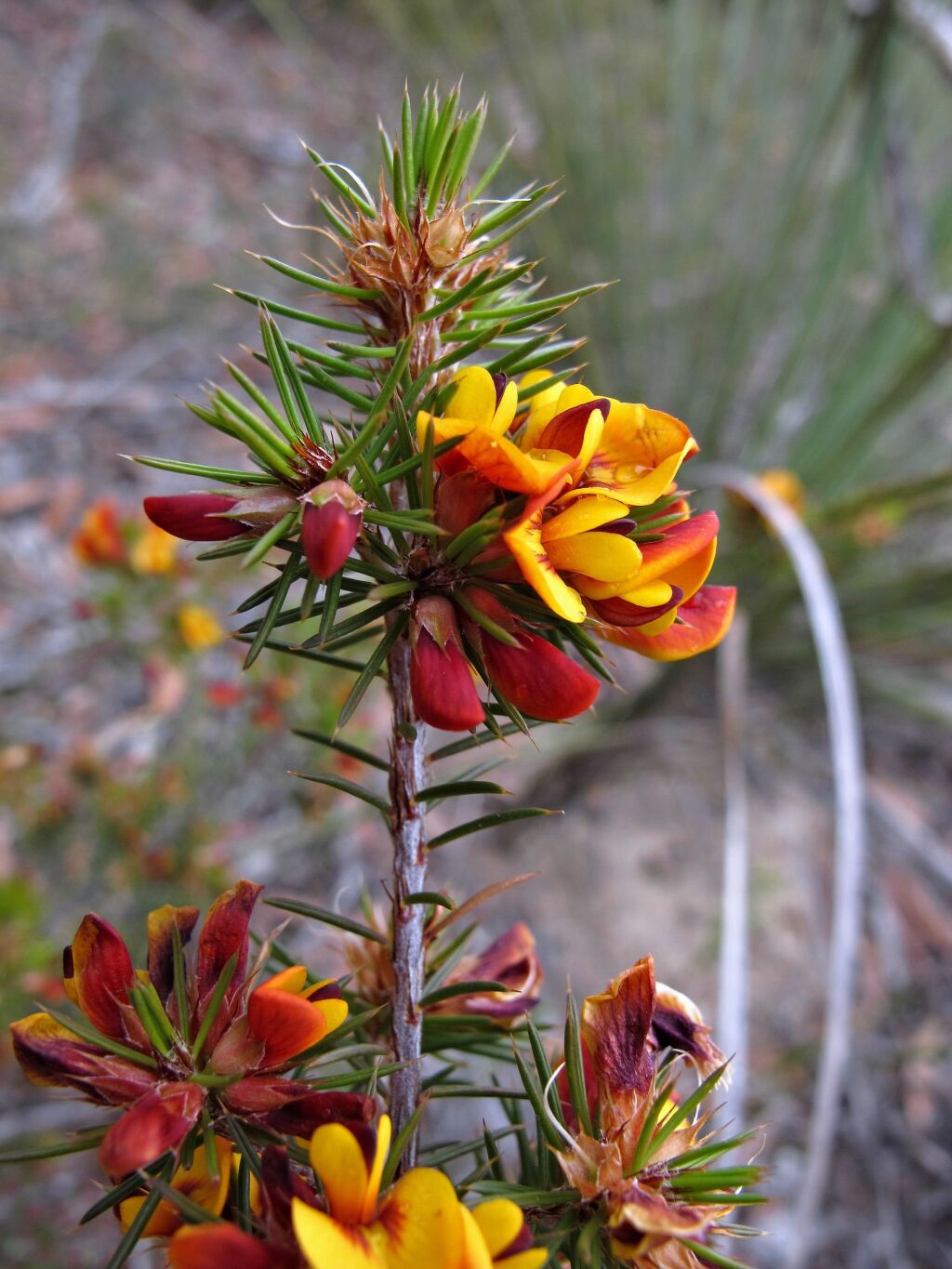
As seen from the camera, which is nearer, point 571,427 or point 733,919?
point 571,427

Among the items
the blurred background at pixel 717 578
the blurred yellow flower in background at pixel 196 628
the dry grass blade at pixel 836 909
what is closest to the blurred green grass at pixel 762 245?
the blurred background at pixel 717 578

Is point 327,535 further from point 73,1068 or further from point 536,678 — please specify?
point 73,1068

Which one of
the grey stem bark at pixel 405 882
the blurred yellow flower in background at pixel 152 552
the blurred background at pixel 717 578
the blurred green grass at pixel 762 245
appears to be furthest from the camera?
the blurred green grass at pixel 762 245

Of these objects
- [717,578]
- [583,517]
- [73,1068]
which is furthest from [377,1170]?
[717,578]

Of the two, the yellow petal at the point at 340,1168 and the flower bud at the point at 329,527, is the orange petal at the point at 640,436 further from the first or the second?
the yellow petal at the point at 340,1168

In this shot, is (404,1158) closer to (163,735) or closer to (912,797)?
(163,735)
